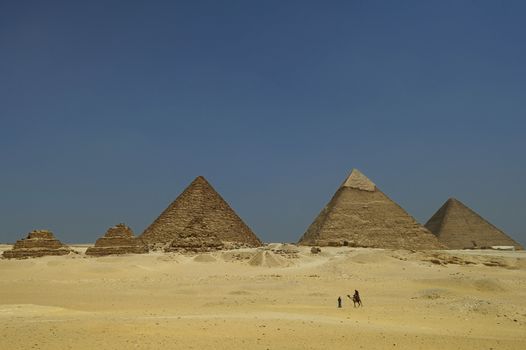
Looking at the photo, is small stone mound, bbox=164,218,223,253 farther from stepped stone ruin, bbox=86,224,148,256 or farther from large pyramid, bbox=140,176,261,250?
stepped stone ruin, bbox=86,224,148,256

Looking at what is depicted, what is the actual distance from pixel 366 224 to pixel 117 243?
17669mm

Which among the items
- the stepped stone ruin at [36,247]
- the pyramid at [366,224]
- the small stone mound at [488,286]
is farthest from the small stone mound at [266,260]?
the stepped stone ruin at [36,247]

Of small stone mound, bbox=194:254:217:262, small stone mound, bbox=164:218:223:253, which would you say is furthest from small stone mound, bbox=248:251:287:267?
small stone mound, bbox=164:218:223:253

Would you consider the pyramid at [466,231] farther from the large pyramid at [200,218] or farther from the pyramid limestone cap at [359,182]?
the large pyramid at [200,218]

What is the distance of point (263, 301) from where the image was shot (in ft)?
53.0

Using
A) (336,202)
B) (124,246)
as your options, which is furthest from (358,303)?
(336,202)

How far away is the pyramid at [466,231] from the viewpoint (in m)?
46.2

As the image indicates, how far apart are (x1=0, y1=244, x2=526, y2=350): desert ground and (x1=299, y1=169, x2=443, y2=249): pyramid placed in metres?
2.29

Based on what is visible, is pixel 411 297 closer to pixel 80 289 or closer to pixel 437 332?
pixel 437 332

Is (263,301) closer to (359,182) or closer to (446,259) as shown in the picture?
(446,259)

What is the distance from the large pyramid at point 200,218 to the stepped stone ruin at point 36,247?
21.0 ft

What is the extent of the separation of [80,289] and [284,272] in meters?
9.89

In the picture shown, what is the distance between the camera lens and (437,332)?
10.3 m

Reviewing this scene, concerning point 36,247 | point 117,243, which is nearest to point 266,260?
point 117,243
